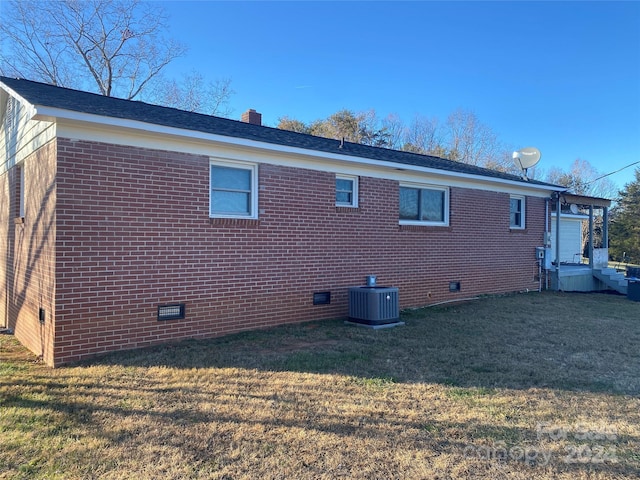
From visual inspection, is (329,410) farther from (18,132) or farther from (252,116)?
(252,116)

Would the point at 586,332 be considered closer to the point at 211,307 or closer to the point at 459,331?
the point at 459,331

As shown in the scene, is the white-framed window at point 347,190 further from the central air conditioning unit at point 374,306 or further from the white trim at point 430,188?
the central air conditioning unit at point 374,306

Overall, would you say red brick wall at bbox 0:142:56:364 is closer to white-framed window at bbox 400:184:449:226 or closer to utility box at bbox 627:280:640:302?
white-framed window at bbox 400:184:449:226

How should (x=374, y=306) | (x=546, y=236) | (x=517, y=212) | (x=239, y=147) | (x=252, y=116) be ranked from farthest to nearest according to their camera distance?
(x=546, y=236)
(x=517, y=212)
(x=252, y=116)
(x=374, y=306)
(x=239, y=147)

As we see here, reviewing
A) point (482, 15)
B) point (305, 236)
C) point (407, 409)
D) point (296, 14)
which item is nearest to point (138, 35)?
point (296, 14)

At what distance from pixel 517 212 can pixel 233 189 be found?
9.88 meters

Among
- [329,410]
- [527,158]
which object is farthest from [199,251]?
[527,158]

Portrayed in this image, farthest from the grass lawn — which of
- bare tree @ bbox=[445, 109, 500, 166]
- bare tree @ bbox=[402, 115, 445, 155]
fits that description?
bare tree @ bbox=[445, 109, 500, 166]

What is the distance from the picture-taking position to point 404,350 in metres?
6.59

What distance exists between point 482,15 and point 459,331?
10.9 m

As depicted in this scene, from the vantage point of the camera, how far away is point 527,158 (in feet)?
50.0

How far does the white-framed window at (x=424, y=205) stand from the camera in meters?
10.7

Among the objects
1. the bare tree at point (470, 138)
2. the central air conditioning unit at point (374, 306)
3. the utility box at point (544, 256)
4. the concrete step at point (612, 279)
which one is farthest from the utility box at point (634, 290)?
the bare tree at point (470, 138)

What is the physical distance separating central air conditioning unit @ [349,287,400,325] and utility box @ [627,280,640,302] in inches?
361
